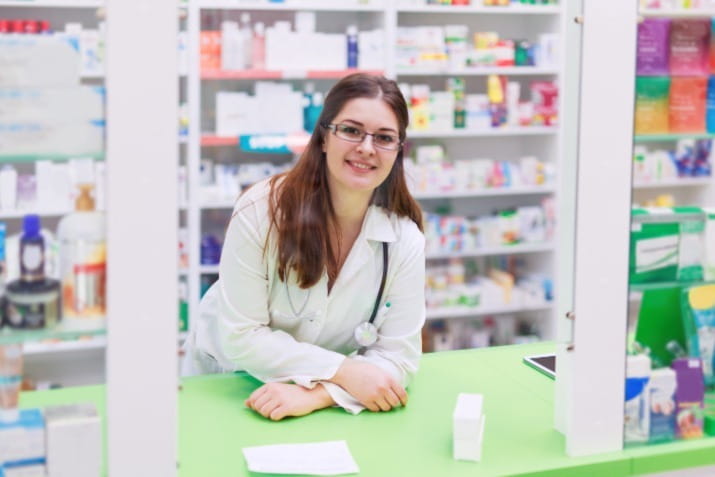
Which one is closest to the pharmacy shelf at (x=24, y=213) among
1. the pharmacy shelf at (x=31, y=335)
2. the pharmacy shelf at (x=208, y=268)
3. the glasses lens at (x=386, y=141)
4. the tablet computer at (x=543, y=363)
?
the pharmacy shelf at (x=31, y=335)

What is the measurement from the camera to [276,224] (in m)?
2.65

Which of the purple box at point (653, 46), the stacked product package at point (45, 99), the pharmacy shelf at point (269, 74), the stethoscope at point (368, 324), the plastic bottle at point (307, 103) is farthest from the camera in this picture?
the plastic bottle at point (307, 103)

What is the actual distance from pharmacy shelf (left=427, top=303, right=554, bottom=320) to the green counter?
11.0 feet

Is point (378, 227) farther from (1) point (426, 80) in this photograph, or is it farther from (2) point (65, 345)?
(1) point (426, 80)

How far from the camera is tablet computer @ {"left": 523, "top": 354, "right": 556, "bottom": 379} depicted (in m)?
2.93

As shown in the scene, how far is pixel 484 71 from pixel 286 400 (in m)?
4.08

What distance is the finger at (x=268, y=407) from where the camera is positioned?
2.51m

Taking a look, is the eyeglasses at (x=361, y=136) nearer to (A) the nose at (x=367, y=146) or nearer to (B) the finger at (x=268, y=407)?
(A) the nose at (x=367, y=146)

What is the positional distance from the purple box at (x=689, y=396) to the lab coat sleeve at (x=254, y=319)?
90 centimetres

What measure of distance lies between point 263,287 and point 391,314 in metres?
0.39

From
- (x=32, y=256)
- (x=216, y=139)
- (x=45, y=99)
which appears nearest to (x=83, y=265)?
(x=32, y=256)

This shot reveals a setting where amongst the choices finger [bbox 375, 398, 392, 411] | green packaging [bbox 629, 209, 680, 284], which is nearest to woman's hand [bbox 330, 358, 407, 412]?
finger [bbox 375, 398, 392, 411]

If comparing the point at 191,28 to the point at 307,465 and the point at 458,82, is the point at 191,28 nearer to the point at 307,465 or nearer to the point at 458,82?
the point at 458,82

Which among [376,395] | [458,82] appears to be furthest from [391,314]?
[458,82]
